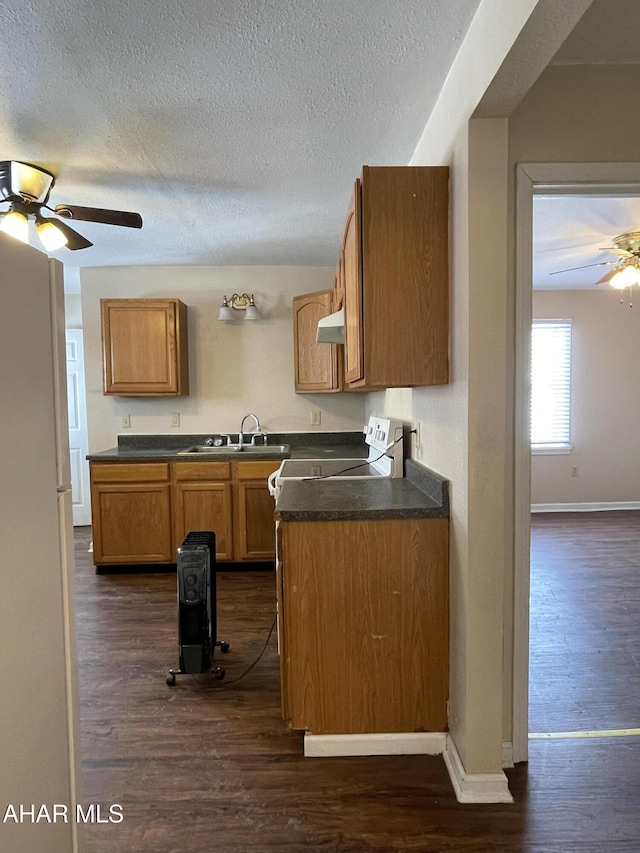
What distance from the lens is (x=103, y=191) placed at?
2.51m

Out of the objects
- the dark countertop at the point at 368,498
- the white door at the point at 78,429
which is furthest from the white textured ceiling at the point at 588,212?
the white door at the point at 78,429

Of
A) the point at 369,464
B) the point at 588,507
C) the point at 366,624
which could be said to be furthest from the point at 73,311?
the point at 588,507

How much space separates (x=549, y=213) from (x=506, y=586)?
7.85ft

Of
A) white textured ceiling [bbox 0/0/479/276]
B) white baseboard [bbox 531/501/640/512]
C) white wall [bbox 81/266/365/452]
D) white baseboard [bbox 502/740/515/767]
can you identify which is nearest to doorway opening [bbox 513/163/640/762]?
white baseboard [bbox 502/740/515/767]

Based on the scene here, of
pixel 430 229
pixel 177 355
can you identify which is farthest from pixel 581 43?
pixel 177 355

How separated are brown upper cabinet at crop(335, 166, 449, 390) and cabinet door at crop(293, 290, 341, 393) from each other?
182 centimetres

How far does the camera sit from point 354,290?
1721 millimetres

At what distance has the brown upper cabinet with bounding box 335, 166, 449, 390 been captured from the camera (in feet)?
5.15

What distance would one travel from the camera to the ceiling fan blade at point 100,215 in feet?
6.99

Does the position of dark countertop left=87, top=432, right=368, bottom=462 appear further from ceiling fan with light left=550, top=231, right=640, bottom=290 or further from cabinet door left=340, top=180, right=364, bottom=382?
ceiling fan with light left=550, top=231, right=640, bottom=290

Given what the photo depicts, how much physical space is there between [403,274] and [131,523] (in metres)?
2.77

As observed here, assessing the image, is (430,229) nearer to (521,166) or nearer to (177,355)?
(521,166)

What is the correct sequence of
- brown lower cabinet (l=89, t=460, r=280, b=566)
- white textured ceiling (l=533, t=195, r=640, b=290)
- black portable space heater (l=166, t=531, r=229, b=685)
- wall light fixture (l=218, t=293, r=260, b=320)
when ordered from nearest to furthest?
black portable space heater (l=166, t=531, r=229, b=685)
white textured ceiling (l=533, t=195, r=640, b=290)
brown lower cabinet (l=89, t=460, r=280, b=566)
wall light fixture (l=218, t=293, r=260, b=320)

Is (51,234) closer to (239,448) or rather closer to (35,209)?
(35,209)
